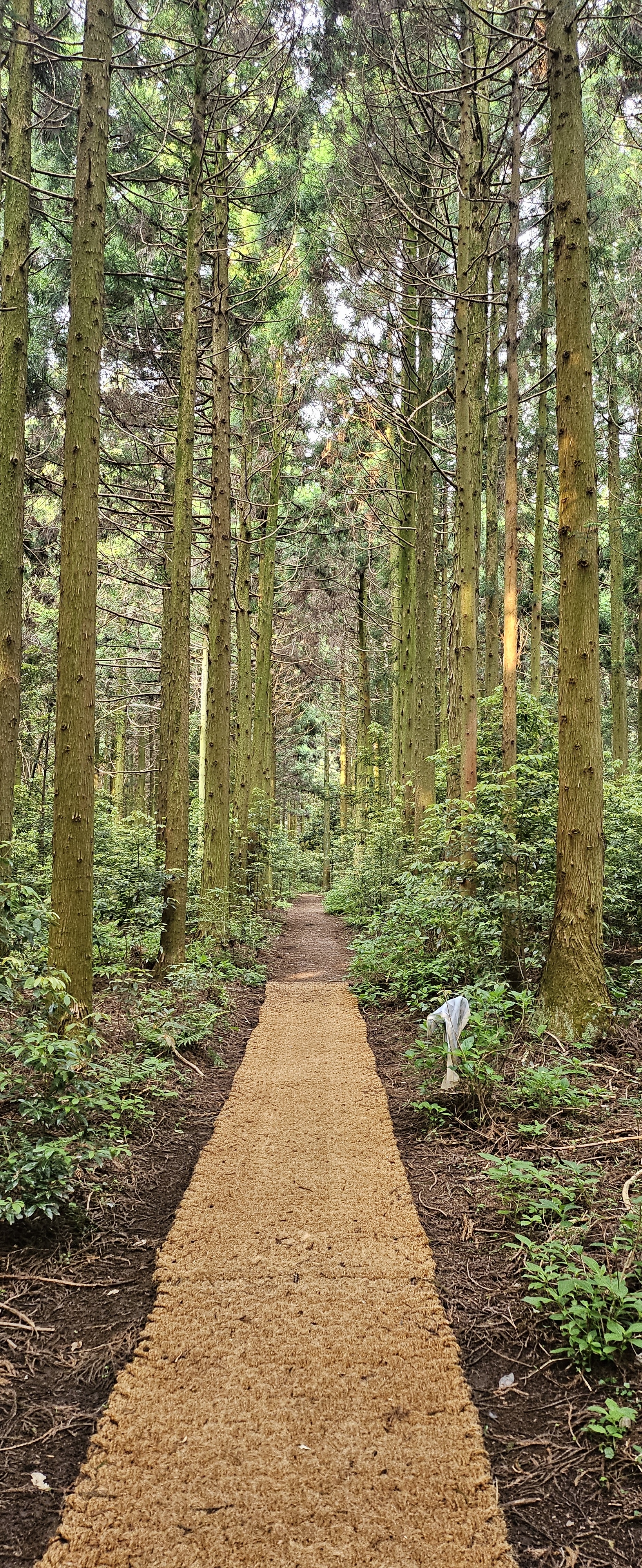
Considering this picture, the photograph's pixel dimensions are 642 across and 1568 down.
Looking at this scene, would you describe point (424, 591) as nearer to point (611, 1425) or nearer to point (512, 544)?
point (512, 544)

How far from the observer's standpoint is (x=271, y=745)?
63.8ft

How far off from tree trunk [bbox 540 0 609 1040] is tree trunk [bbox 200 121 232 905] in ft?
18.1

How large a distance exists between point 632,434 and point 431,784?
665 centimetres

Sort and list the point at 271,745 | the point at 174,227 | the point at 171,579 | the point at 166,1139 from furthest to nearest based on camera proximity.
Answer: the point at 271,745 → the point at 174,227 → the point at 171,579 → the point at 166,1139

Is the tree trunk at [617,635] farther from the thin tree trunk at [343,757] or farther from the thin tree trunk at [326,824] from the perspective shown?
the thin tree trunk at [326,824]

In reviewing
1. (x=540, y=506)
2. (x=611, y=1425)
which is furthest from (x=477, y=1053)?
(x=540, y=506)

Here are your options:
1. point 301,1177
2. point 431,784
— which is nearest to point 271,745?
point 431,784

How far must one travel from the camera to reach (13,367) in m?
6.84

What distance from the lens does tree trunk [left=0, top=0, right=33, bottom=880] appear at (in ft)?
22.2

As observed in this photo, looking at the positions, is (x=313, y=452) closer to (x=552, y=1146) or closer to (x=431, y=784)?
(x=431, y=784)

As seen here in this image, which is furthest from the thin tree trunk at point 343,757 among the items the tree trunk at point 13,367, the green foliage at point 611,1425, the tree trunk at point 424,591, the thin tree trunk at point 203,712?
the green foliage at point 611,1425

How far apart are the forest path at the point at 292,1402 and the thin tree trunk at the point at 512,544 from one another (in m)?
2.51

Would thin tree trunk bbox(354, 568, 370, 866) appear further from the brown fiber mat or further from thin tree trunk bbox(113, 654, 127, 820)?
the brown fiber mat

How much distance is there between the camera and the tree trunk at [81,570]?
4840mm
